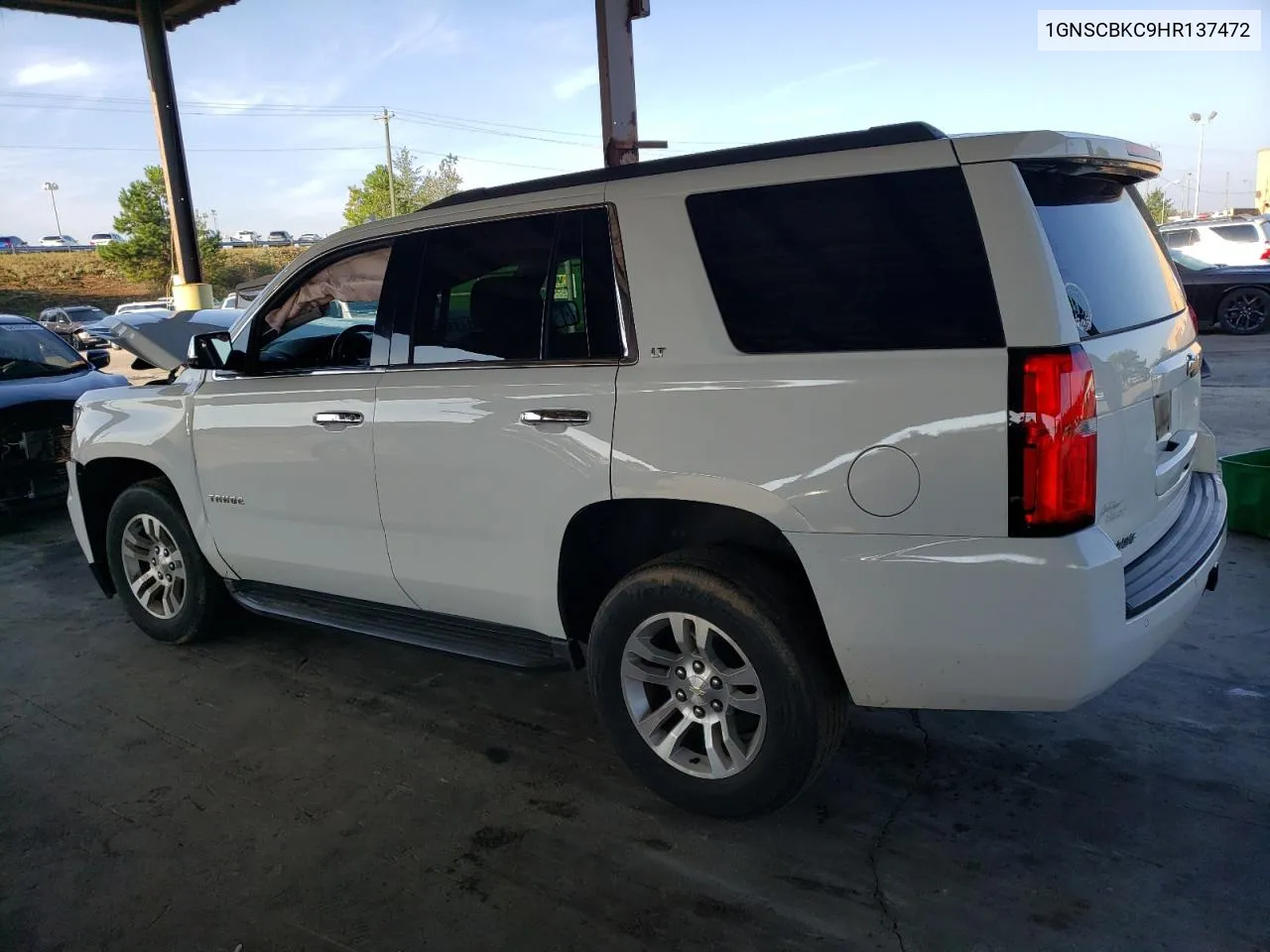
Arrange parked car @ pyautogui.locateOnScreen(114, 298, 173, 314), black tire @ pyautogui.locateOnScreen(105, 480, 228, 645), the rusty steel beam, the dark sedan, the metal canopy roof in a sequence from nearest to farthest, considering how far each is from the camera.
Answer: black tire @ pyautogui.locateOnScreen(105, 480, 228, 645), the dark sedan, the metal canopy roof, the rusty steel beam, parked car @ pyautogui.locateOnScreen(114, 298, 173, 314)

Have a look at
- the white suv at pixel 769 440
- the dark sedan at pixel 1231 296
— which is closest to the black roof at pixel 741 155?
the white suv at pixel 769 440

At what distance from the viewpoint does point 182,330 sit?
608 centimetres

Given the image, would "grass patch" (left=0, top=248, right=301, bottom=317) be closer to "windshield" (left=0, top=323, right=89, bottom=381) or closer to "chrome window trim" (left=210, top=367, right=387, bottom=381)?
"windshield" (left=0, top=323, right=89, bottom=381)

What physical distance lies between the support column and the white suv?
54.7 feet

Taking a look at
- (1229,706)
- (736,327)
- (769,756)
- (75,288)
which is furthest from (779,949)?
(75,288)

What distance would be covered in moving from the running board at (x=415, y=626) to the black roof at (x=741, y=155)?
5.24 ft

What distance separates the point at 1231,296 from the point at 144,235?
5736cm

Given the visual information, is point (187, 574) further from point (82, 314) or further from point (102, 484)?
point (82, 314)

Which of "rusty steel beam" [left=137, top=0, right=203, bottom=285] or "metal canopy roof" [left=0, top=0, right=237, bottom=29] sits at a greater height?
"metal canopy roof" [left=0, top=0, right=237, bottom=29]

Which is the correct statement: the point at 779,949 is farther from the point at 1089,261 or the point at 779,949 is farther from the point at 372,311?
the point at 372,311

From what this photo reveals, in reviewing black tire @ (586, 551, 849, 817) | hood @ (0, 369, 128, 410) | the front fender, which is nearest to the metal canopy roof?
hood @ (0, 369, 128, 410)

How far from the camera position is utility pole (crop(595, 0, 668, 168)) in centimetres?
767

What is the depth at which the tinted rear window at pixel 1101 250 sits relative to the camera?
8.29 ft

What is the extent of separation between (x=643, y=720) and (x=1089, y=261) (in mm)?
1933
